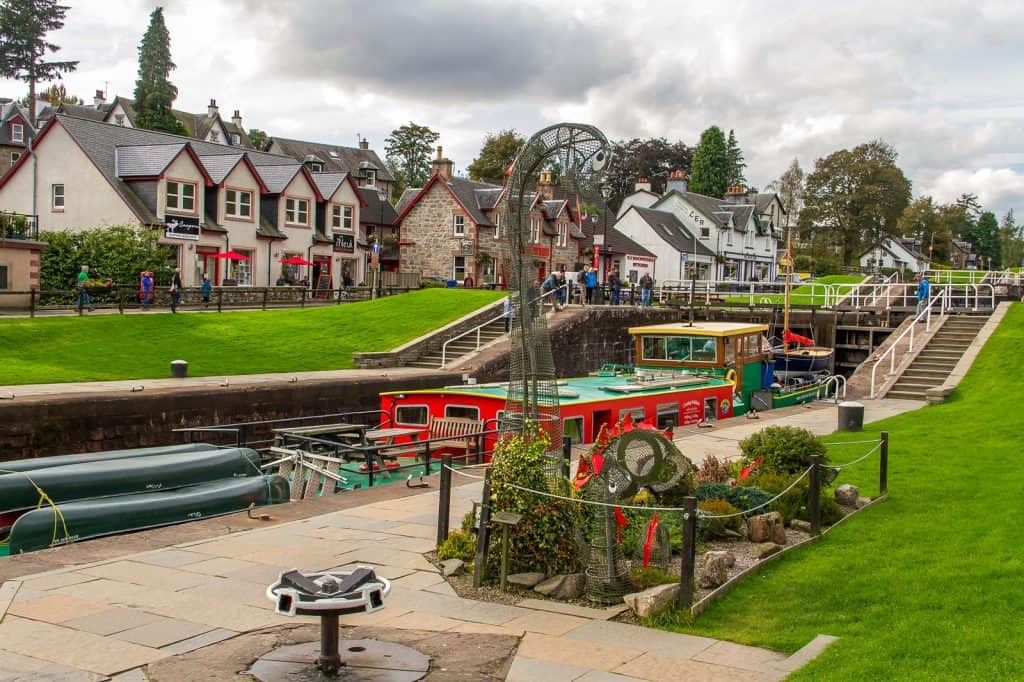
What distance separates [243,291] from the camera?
37.5 meters

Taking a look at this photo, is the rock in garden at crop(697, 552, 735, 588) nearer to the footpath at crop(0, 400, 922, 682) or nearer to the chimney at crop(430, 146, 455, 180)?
the footpath at crop(0, 400, 922, 682)

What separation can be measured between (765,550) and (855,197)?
83.8 metres

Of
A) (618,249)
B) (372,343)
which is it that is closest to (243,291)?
(372,343)

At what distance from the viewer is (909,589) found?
8.77 metres

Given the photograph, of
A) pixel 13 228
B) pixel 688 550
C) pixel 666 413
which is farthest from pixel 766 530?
pixel 13 228

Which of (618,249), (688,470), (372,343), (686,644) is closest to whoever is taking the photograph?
(686,644)

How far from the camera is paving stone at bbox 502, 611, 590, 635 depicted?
8103 millimetres

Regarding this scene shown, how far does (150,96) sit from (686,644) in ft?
241

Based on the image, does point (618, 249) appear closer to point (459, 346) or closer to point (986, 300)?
point (986, 300)

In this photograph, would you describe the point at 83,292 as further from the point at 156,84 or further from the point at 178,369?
the point at 156,84

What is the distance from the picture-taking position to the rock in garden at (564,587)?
29.3 feet

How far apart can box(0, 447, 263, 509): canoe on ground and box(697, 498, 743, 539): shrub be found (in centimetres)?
856

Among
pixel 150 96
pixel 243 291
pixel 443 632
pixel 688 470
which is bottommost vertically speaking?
pixel 443 632

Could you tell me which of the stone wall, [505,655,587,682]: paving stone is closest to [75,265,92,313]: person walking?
the stone wall
